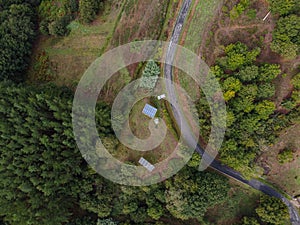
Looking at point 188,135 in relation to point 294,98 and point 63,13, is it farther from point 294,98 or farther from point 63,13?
point 63,13

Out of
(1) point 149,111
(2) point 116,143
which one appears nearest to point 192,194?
(2) point 116,143

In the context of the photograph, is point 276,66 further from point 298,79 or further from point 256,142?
point 256,142

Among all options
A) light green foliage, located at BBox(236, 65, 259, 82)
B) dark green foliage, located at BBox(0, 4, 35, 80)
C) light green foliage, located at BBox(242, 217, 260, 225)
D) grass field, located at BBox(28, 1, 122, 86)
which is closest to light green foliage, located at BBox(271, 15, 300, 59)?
light green foliage, located at BBox(236, 65, 259, 82)

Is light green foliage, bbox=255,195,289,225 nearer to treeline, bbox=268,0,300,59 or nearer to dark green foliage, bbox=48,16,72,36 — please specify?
treeline, bbox=268,0,300,59

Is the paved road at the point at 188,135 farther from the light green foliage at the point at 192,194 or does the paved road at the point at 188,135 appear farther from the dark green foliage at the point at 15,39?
the dark green foliage at the point at 15,39

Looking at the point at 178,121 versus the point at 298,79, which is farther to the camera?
the point at 178,121

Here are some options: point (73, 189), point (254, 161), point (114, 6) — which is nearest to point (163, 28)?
point (114, 6)

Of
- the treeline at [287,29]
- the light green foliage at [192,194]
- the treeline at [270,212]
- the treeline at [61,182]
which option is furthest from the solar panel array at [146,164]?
the treeline at [287,29]
